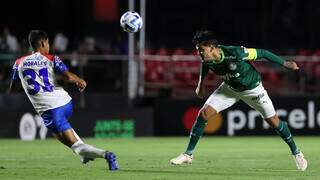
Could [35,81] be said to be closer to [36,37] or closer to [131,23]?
[36,37]

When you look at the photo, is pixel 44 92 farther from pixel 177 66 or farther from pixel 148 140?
pixel 177 66

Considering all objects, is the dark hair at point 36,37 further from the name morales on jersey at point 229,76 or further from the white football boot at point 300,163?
the white football boot at point 300,163

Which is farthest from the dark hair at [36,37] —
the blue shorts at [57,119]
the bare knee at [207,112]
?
the bare knee at [207,112]

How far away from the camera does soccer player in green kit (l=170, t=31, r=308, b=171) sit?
12.2 m

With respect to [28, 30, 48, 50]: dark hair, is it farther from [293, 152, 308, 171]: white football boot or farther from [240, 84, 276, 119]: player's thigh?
[293, 152, 308, 171]: white football boot

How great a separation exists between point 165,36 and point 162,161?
19703 mm

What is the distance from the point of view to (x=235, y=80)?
12570 millimetres

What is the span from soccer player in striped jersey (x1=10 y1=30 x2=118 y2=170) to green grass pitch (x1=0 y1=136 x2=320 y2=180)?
1.21 ft

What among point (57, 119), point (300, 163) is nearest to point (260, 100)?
→ point (300, 163)

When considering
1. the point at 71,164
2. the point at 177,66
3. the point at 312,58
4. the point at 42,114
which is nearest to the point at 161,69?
the point at 177,66

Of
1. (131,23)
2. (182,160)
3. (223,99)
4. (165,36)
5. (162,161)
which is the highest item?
(131,23)

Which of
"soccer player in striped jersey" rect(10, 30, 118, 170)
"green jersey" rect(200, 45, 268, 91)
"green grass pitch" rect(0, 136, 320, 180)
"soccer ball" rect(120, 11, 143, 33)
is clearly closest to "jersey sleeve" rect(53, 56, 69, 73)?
"soccer player in striped jersey" rect(10, 30, 118, 170)

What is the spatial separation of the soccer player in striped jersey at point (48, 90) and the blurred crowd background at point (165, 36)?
34.5 ft

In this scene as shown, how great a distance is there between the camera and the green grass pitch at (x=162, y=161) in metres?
11.5
